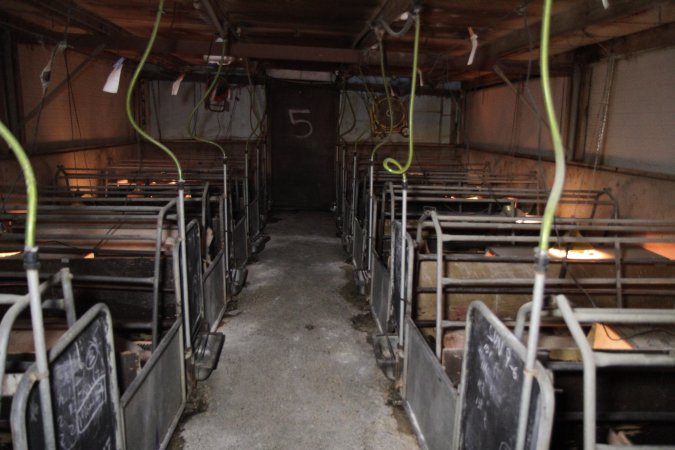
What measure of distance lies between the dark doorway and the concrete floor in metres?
5.35

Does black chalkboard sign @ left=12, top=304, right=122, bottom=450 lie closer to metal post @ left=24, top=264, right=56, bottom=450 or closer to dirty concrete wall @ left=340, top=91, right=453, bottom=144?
metal post @ left=24, top=264, right=56, bottom=450

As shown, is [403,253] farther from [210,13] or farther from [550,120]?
[210,13]

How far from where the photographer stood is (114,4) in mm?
4449

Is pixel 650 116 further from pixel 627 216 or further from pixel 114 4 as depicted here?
pixel 114 4

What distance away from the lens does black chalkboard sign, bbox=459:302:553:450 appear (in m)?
1.45

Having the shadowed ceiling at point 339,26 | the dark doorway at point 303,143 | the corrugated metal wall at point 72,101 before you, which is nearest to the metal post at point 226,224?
the shadowed ceiling at point 339,26

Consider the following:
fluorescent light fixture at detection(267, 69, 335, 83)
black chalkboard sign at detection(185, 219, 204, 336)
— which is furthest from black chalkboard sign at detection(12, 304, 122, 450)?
fluorescent light fixture at detection(267, 69, 335, 83)

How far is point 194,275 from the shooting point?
11.2 ft

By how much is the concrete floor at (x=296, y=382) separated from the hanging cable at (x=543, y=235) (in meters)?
1.62

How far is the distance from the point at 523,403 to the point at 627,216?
13.7 ft

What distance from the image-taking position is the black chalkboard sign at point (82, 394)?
143cm

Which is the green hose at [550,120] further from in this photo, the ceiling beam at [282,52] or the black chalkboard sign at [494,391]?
the ceiling beam at [282,52]

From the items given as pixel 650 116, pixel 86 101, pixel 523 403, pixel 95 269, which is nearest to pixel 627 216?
pixel 650 116

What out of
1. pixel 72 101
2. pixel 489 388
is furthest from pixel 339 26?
pixel 489 388
